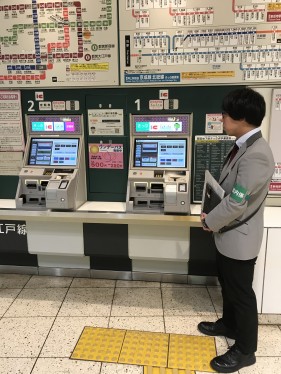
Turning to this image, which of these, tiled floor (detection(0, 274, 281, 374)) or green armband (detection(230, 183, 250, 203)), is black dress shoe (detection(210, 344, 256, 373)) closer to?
tiled floor (detection(0, 274, 281, 374))

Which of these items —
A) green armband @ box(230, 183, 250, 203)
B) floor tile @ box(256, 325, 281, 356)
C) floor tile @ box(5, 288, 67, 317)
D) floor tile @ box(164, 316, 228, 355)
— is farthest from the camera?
floor tile @ box(5, 288, 67, 317)

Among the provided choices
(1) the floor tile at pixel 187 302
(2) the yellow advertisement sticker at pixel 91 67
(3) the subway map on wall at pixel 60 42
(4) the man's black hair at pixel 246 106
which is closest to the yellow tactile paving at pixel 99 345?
(1) the floor tile at pixel 187 302

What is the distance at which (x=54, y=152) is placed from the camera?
3400 millimetres

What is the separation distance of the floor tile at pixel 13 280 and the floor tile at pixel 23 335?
0.63 m

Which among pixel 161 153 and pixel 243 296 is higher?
pixel 161 153

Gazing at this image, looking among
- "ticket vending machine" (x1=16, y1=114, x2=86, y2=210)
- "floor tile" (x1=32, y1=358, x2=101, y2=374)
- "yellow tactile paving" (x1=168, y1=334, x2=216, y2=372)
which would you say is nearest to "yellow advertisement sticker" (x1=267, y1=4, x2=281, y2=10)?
"ticket vending machine" (x1=16, y1=114, x2=86, y2=210)

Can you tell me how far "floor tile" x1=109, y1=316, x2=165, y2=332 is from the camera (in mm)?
2850

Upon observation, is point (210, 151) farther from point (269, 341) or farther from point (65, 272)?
point (65, 272)

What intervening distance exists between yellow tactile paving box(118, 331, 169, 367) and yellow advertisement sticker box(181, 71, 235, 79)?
88.2 inches

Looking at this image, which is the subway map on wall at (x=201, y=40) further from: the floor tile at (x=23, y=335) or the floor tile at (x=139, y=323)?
the floor tile at (x=23, y=335)

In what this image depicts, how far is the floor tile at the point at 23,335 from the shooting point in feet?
8.47

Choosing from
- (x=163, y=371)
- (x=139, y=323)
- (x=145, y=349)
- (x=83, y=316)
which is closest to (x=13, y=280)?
(x=83, y=316)

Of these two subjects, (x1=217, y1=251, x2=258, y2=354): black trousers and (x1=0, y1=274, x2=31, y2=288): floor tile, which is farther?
(x1=0, y1=274, x2=31, y2=288): floor tile

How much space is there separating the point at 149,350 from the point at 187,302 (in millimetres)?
790
